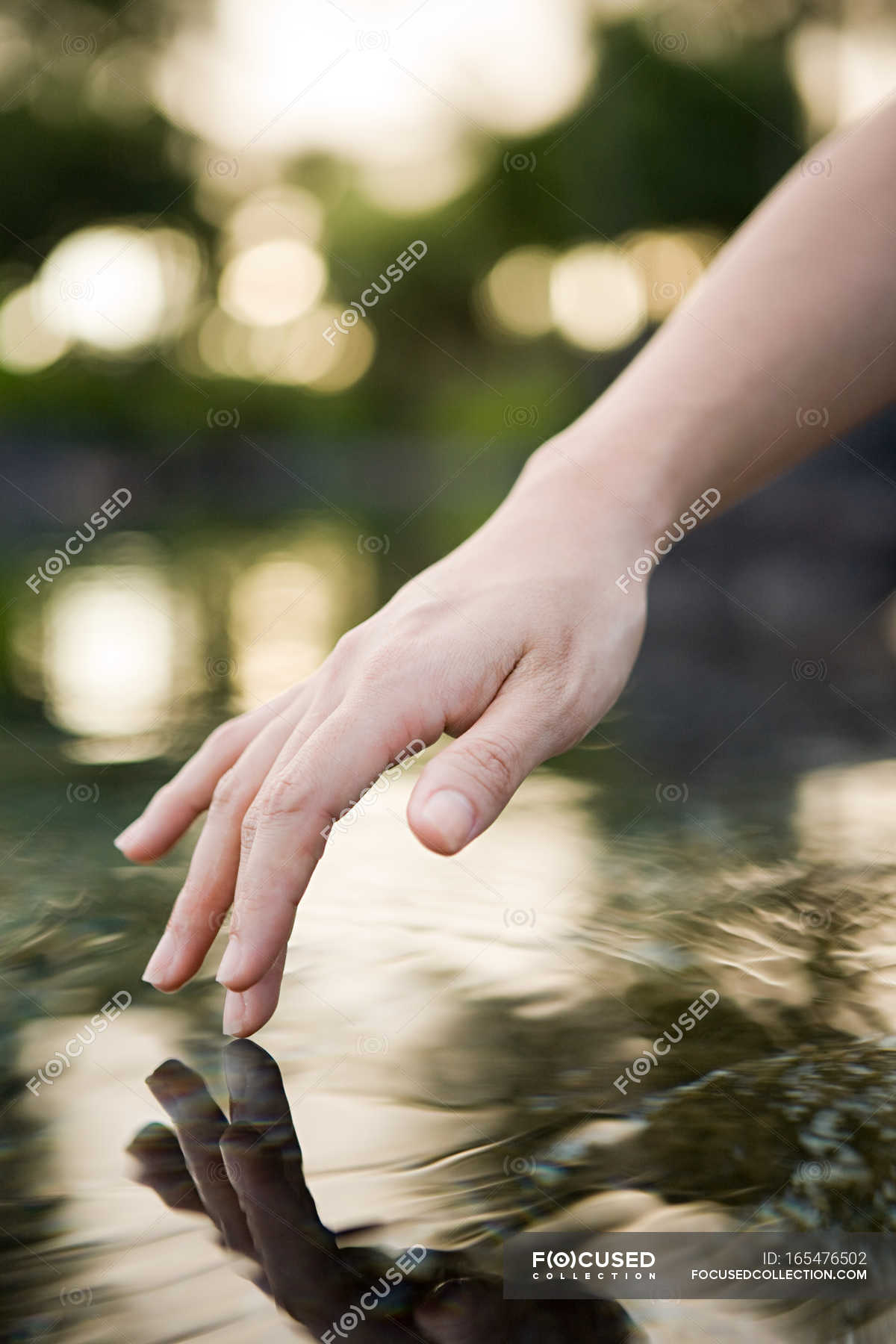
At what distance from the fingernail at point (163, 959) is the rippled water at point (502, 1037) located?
4cm

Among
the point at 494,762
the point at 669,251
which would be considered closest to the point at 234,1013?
the point at 494,762

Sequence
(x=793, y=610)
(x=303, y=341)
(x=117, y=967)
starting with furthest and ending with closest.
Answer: (x=303, y=341) → (x=793, y=610) → (x=117, y=967)

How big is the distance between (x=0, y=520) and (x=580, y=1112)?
25.1 feet

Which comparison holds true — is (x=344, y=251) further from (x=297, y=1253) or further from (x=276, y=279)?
(x=297, y=1253)

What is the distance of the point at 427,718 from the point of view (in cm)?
95

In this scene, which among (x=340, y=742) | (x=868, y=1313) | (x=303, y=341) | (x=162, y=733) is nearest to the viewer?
(x=868, y=1313)

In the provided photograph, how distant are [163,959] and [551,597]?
44cm

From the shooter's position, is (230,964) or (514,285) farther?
(514,285)

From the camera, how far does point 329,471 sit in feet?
42.3

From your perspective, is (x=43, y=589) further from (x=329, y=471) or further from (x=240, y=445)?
(x=240, y=445)

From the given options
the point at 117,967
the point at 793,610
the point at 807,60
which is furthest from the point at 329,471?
the point at 117,967

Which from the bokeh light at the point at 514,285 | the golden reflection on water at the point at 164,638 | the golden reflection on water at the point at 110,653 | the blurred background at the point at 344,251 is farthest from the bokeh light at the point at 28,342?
the golden reflection on water at the point at 110,653

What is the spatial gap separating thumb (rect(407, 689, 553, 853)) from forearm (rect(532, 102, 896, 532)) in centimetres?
25

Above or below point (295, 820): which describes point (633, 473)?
above
